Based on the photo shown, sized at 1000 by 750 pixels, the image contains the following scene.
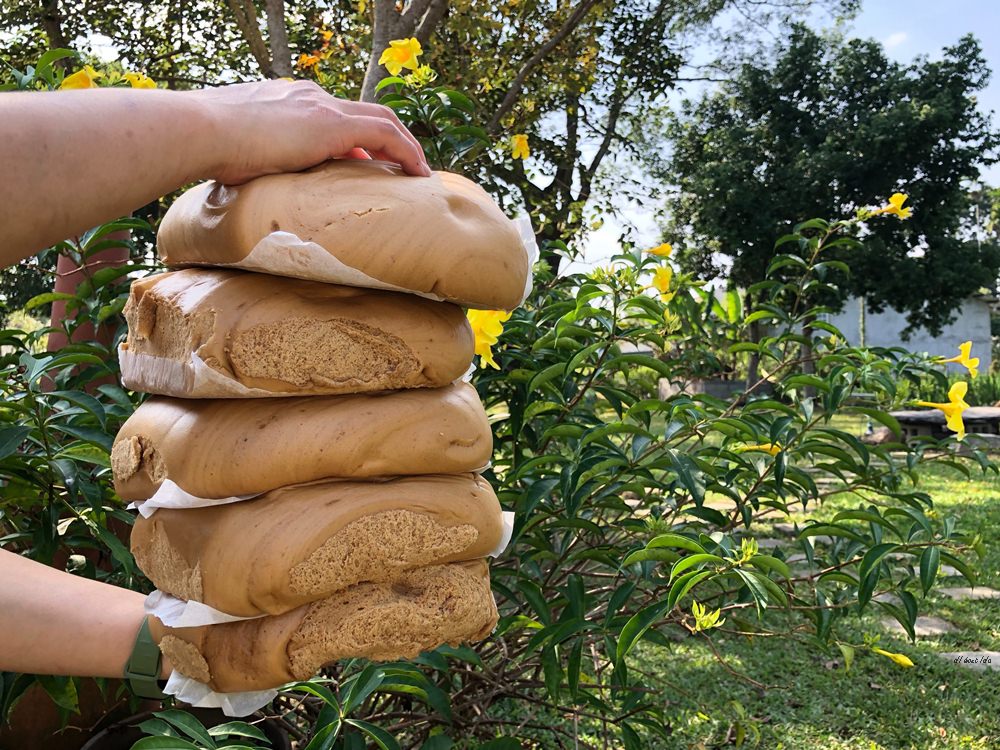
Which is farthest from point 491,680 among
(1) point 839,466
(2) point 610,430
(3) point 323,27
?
(3) point 323,27

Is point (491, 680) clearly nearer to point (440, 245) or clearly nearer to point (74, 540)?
point (74, 540)

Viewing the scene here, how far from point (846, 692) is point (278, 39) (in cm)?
367

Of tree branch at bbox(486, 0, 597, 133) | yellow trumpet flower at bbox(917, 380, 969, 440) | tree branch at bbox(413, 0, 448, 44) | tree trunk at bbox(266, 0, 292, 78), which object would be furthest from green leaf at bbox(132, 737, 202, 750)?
tree branch at bbox(486, 0, 597, 133)

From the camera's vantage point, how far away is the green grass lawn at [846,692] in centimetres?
297

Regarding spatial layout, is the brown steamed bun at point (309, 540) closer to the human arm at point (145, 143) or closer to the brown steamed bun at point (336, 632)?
the brown steamed bun at point (336, 632)

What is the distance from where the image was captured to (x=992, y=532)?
5633mm

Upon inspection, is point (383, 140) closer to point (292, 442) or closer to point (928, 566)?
point (292, 442)

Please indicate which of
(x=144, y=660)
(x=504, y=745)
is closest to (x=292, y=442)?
(x=144, y=660)

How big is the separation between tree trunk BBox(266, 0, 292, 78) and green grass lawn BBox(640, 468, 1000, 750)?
2989 mm

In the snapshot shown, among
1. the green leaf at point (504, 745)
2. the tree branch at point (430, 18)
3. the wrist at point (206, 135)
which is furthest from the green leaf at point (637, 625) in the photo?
the tree branch at point (430, 18)

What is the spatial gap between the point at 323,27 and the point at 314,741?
18.3 feet

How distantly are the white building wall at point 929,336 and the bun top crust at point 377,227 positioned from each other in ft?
83.8

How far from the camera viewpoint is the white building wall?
24.6m

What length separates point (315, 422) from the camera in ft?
2.90
